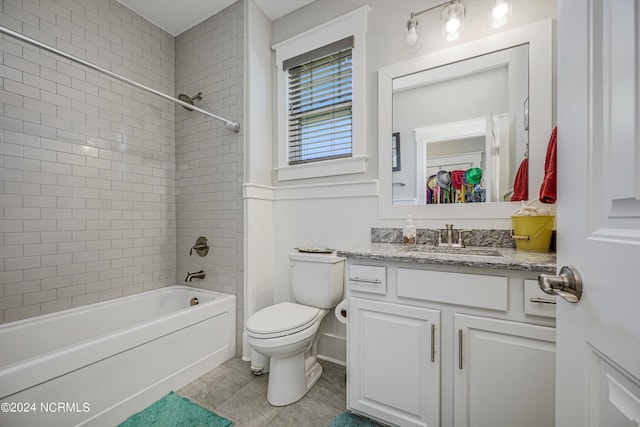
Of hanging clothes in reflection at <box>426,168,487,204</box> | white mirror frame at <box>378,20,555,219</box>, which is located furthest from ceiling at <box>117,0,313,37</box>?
hanging clothes in reflection at <box>426,168,487,204</box>

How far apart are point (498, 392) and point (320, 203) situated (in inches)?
56.5

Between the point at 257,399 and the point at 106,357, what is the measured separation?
2.72 ft

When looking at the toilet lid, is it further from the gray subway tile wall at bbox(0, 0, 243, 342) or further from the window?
the window

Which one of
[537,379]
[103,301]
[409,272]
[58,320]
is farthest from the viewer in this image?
[103,301]

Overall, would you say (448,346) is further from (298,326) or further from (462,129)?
(462,129)

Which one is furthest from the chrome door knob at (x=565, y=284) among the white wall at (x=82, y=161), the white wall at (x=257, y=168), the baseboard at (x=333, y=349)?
the white wall at (x=82, y=161)

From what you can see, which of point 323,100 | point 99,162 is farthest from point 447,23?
point 99,162

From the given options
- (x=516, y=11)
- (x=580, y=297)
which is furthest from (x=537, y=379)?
(x=516, y=11)

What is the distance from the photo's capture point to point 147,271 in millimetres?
2254

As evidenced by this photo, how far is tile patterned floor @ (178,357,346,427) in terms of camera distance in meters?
1.36

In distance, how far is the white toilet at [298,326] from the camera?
1415 mm

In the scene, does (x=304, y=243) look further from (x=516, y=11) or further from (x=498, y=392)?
(x=516, y=11)

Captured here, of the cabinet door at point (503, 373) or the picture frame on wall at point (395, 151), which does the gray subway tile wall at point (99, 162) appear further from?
the cabinet door at point (503, 373)

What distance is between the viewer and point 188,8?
84.1 inches
